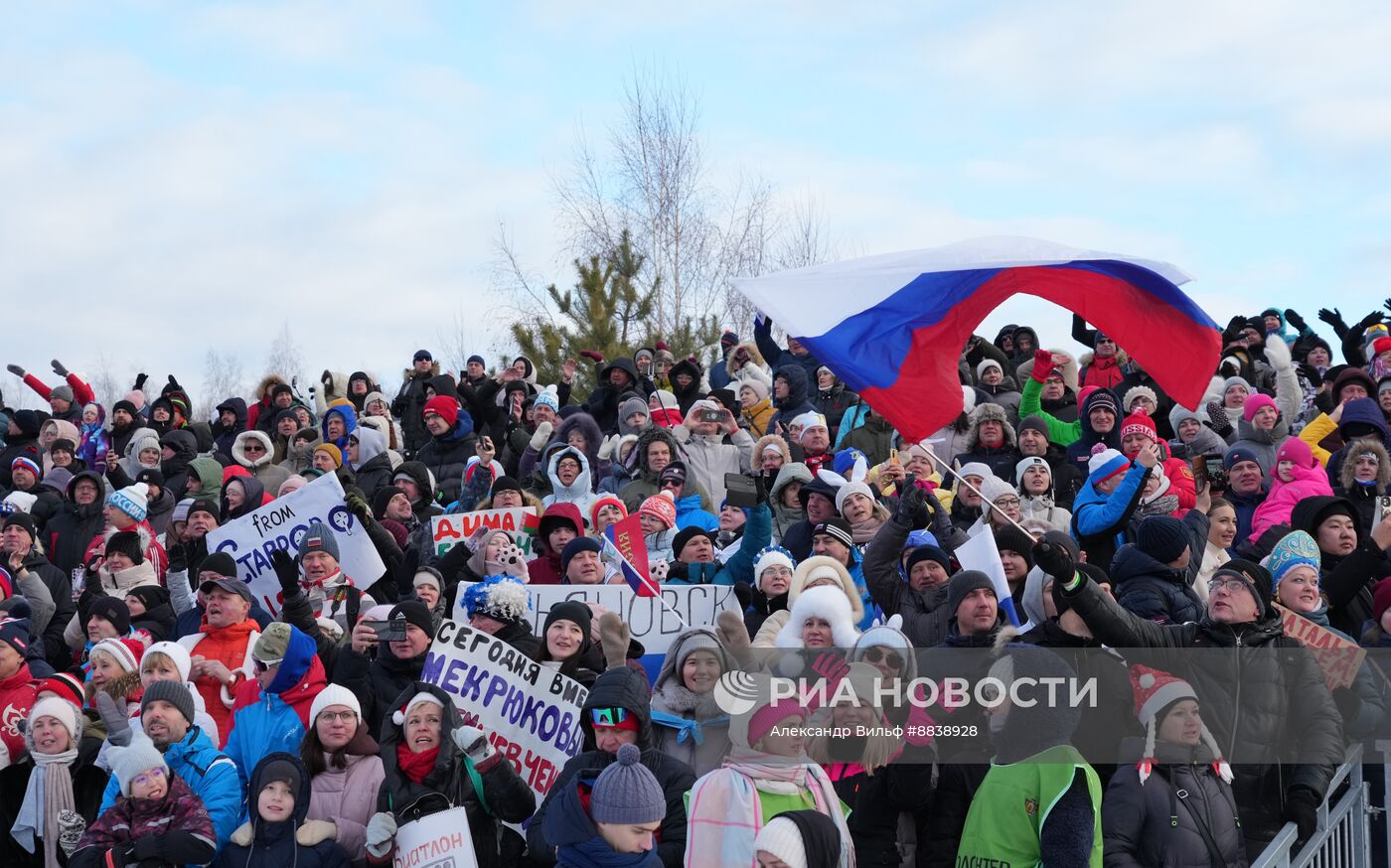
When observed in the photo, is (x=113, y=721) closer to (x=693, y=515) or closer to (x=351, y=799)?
(x=351, y=799)

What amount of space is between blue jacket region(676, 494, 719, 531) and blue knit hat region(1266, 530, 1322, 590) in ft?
12.6

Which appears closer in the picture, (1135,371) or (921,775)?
(921,775)

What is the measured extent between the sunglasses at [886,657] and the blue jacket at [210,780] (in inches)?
112

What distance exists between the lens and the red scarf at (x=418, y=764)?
6465mm

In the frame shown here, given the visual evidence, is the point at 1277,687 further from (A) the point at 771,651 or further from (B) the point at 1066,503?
(B) the point at 1066,503

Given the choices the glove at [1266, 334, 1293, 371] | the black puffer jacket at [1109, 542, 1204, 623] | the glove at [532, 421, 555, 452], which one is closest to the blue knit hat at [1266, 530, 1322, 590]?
the black puffer jacket at [1109, 542, 1204, 623]

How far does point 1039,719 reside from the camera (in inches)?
231

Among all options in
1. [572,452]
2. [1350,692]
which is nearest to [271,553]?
[572,452]

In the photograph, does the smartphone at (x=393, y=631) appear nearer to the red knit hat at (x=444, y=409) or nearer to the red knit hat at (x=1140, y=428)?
the red knit hat at (x=1140, y=428)

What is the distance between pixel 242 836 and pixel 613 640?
190 centimetres

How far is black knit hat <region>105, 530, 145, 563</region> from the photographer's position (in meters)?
9.91

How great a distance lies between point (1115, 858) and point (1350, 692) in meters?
1.63

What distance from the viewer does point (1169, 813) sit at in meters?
5.79

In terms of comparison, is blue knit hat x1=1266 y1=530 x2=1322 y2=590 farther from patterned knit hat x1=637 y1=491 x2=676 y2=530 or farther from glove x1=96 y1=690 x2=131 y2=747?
glove x1=96 y1=690 x2=131 y2=747
